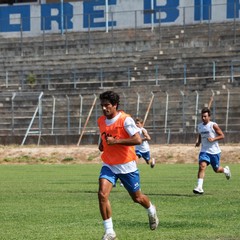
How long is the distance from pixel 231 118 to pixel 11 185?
78.0ft

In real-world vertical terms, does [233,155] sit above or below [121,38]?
below

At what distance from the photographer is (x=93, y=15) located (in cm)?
6762

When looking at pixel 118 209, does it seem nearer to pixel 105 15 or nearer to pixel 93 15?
pixel 105 15

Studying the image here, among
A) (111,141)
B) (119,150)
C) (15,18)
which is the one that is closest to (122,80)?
(15,18)

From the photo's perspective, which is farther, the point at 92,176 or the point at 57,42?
the point at 57,42

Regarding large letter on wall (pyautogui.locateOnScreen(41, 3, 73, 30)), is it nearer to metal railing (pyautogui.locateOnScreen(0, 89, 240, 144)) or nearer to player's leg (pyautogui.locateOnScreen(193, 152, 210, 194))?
metal railing (pyautogui.locateOnScreen(0, 89, 240, 144))

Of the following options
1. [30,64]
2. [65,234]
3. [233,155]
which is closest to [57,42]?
[30,64]

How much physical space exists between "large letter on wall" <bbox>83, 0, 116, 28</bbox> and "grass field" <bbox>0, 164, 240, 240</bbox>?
117ft

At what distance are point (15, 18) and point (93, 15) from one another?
5449mm

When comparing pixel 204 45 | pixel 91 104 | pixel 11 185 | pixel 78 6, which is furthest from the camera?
pixel 78 6

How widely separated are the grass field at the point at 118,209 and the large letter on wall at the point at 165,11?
33.2 m

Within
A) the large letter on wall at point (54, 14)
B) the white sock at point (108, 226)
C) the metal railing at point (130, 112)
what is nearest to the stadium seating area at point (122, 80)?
the metal railing at point (130, 112)

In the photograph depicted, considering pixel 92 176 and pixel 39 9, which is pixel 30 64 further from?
pixel 92 176

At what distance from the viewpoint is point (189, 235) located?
15.0 meters
